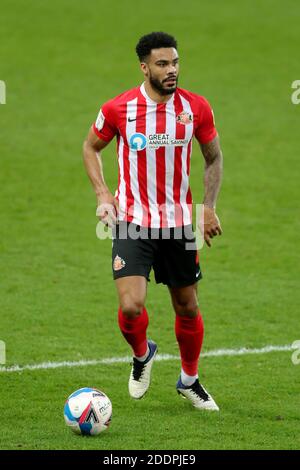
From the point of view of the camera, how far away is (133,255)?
27.3 feet

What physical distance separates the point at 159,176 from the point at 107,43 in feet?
52.7

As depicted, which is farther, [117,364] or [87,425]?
[117,364]

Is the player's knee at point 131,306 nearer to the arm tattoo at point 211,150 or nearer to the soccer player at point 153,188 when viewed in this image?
the soccer player at point 153,188

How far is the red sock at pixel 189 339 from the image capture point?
342 inches

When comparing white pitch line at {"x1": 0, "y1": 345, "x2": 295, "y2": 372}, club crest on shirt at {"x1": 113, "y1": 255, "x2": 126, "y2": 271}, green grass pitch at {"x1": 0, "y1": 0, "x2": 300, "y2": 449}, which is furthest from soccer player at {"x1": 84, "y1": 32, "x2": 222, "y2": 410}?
white pitch line at {"x1": 0, "y1": 345, "x2": 295, "y2": 372}

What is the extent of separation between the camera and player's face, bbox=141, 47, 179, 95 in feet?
27.0

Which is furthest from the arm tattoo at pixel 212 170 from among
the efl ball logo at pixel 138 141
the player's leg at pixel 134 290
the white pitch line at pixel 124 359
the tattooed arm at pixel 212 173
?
the white pitch line at pixel 124 359

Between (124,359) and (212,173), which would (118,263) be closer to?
(212,173)

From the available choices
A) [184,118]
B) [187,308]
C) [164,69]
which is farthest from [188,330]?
[164,69]

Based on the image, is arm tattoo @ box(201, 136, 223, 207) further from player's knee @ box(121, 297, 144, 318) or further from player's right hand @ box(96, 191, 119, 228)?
player's knee @ box(121, 297, 144, 318)

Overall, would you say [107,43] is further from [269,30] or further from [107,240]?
[107,240]

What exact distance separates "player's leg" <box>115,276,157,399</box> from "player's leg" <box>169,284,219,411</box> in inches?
10.0

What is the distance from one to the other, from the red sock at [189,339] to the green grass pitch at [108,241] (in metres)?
0.31

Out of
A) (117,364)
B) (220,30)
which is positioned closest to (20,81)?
(220,30)
